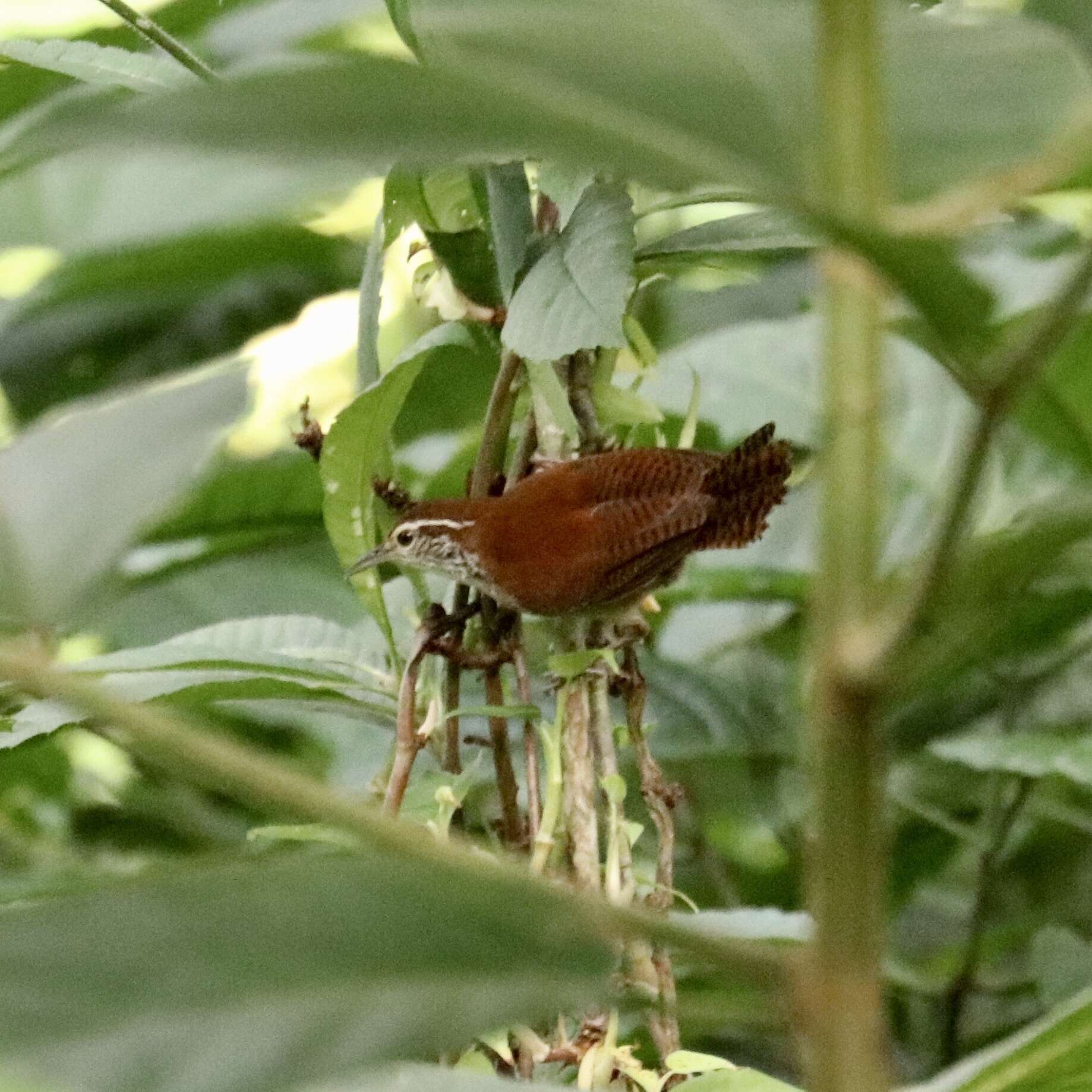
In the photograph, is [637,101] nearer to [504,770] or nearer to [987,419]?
[987,419]

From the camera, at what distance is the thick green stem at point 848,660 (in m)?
0.36

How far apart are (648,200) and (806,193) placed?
528 millimetres

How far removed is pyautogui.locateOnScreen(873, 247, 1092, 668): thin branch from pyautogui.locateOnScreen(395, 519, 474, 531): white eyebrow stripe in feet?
2.75

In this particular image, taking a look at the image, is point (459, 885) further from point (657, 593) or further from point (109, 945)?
point (657, 593)

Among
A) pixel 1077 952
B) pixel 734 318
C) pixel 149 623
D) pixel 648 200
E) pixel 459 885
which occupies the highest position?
pixel 648 200

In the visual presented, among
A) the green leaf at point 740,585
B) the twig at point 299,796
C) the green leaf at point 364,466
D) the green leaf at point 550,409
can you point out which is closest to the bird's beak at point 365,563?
the green leaf at point 364,466

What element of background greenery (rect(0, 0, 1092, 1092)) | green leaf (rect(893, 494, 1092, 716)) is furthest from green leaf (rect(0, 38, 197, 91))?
green leaf (rect(893, 494, 1092, 716))

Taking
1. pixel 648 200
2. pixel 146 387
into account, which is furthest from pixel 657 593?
pixel 146 387

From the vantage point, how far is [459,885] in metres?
0.34

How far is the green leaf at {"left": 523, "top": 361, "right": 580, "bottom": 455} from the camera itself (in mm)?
765

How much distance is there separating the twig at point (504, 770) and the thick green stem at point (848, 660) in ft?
1.36

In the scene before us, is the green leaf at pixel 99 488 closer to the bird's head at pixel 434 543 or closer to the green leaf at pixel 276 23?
the green leaf at pixel 276 23

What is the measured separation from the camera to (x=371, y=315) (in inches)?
31.4

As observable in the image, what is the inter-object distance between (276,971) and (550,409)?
19.0 inches
